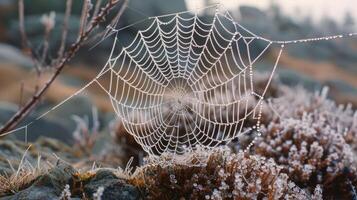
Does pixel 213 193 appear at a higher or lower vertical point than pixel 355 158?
lower

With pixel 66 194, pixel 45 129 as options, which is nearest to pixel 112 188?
pixel 66 194

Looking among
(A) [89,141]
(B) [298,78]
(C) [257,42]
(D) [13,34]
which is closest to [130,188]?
(A) [89,141]

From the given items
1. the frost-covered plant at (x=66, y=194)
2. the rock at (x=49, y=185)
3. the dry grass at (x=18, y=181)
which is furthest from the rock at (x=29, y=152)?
the frost-covered plant at (x=66, y=194)

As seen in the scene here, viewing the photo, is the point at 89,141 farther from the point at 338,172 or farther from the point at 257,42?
the point at 257,42

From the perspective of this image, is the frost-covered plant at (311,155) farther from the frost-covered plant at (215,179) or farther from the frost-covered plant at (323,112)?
the frost-covered plant at (215,179)

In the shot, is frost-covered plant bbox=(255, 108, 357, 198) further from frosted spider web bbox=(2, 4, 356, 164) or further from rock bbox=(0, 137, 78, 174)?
rock bbox=(0, 137, 78, 174)

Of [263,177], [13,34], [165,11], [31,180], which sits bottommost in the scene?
[31,180]
